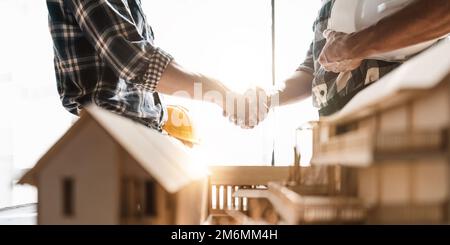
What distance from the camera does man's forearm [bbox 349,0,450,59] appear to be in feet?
1.26

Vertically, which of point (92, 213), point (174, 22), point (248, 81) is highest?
point (174, 22)

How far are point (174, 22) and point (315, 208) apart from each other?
47 cm

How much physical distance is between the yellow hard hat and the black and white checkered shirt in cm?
23

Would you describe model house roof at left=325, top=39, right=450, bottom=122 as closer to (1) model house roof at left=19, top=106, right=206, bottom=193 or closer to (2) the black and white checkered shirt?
(1) model house roof at left=19, top=106, right=206, bottom=193

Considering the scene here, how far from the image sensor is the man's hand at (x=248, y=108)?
0.63 meters

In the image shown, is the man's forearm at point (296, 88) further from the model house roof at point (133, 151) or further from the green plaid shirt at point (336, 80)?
the model house roof at point (133, 151)

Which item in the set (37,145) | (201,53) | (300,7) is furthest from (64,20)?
(300,7)

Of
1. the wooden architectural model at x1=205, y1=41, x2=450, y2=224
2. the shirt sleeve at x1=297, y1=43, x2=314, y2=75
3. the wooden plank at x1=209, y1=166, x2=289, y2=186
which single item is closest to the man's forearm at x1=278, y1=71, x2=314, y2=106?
the shirt sleeve at x1=297, y1=43, x2=314, y2=75

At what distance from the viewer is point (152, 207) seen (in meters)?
0.27

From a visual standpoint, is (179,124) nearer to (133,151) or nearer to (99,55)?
(99,55)

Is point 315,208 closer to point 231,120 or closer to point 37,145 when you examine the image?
point 37,145

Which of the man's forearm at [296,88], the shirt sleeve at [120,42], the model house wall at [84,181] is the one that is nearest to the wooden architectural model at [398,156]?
the model house wall at [84,181]

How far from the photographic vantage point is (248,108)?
2.16 ft

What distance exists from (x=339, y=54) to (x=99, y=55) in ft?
0.92
